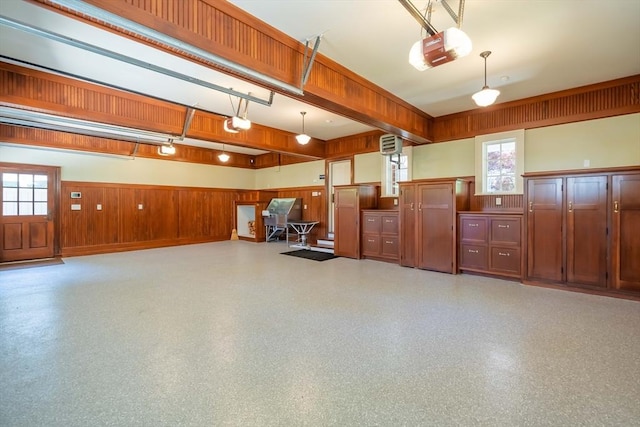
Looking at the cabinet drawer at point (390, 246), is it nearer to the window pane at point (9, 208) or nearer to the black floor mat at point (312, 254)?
the black floor mat at point (312, 254)

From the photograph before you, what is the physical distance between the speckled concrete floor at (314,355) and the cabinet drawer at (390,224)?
2.07 metres

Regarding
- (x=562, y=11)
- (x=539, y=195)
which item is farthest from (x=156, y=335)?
(x=539, y=195)

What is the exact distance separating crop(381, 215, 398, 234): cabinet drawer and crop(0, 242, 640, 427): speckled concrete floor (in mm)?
2068

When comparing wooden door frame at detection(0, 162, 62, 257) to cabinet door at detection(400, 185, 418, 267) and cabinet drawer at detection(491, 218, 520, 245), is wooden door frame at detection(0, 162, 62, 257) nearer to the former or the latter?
cabinet door at detection(400, 185, 418, 267)

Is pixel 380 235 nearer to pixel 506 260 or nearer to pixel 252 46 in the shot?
pixel 506 260

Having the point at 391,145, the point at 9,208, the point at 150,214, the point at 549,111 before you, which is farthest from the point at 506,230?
the point at 9,208

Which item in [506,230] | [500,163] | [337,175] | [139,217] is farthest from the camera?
[337,175]

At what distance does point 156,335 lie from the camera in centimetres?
296

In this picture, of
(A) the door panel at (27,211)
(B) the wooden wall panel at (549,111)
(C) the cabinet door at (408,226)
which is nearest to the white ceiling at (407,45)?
(B) the wooden wall panel at (549,111)

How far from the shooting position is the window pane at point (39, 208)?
7156mm

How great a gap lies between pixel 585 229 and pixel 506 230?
1037 millimetres

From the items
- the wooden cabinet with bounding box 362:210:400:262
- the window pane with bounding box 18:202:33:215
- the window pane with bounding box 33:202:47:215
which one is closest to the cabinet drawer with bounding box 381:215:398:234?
the wooden cabinet with bounding box 362:210:400:262

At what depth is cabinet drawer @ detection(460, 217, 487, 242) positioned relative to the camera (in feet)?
17.8

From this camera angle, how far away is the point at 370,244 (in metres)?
7.14
